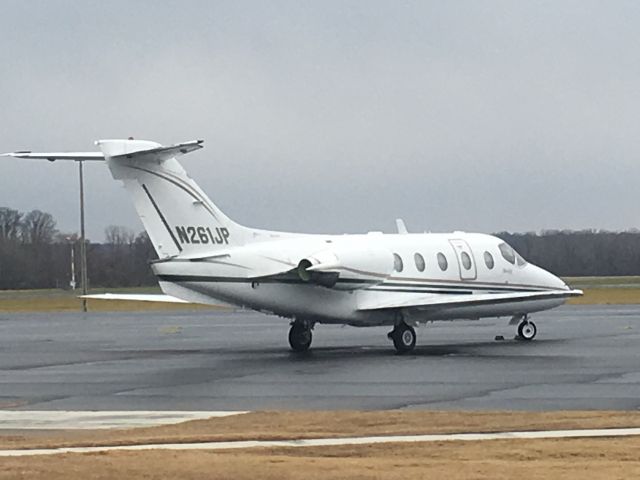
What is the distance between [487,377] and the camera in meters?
26.4

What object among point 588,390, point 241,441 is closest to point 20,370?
point 588,390

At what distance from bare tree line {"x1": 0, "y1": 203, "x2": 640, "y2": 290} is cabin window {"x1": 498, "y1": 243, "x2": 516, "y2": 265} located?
198ft

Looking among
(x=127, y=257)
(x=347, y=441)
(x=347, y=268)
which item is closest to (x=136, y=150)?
(x=347, y=268)

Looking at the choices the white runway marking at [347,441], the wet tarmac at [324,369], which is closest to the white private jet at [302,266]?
the wet tarmac at [324,369]

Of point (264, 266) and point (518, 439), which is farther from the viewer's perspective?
point (264, 266)

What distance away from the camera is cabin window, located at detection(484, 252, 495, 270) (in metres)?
37.5

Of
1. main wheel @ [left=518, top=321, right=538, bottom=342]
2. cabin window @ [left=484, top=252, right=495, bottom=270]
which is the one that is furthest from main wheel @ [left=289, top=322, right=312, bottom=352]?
main wheel @ [left=518, top=321, right=538, bottom=342]

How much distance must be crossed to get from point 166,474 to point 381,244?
72.5 feet

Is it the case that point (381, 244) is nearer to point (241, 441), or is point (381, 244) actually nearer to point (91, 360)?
point (91, 360)

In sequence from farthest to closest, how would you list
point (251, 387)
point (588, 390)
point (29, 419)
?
point (251, 387) → point (588, 390) → point (29, 419)

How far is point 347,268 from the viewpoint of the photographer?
33719 mm

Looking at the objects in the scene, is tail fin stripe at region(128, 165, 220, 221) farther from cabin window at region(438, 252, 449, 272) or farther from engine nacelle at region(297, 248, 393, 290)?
cabin window at region(438, 252, 449, 272)

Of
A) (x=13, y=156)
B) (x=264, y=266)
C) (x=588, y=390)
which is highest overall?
(x=13, y=156)

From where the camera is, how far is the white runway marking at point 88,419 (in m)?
19.7
